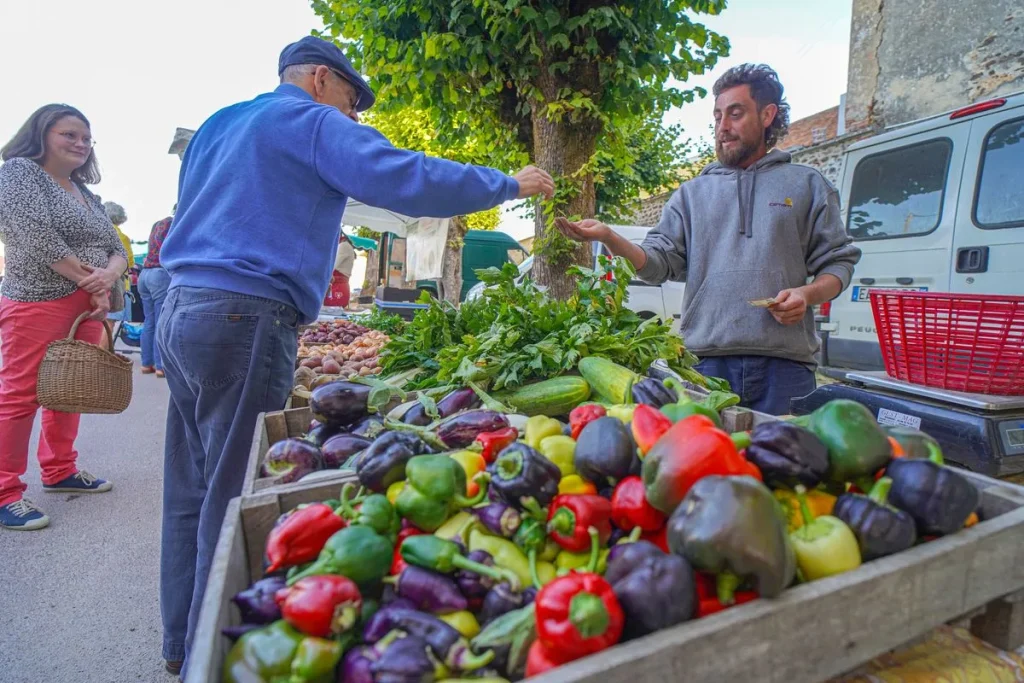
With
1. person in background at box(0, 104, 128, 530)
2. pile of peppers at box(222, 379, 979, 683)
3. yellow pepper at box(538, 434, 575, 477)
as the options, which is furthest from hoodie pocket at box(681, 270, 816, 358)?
person in background at box(0, 104, 128, 530)

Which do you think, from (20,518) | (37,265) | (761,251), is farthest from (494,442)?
(20,518)

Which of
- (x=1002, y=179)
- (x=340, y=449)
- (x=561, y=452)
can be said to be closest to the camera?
(x=561, y=452)

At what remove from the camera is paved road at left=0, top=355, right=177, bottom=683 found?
245 centimetres

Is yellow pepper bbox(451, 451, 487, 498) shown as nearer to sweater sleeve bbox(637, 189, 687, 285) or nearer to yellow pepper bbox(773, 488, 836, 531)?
yellow pepper bbox(773, 488, 836, 531)

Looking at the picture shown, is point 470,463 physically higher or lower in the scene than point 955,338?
lower

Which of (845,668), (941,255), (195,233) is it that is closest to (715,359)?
(845,668)

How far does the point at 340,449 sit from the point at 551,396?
0.75 m

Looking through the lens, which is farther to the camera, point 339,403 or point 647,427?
point 339,403

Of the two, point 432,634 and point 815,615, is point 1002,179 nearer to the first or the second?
point 815,615

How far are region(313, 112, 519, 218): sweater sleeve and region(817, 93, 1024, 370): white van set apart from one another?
14.4ft

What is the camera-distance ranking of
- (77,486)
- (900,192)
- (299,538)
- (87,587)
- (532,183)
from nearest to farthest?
(299,538) < (532,183) < (87,587) < (77,486) < (900,192)

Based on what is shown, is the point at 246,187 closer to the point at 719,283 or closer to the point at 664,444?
the point at 664,444

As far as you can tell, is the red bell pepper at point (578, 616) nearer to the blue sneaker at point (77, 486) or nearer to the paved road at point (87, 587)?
the paved road at point (87, 587)

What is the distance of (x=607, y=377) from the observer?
2000 mm
